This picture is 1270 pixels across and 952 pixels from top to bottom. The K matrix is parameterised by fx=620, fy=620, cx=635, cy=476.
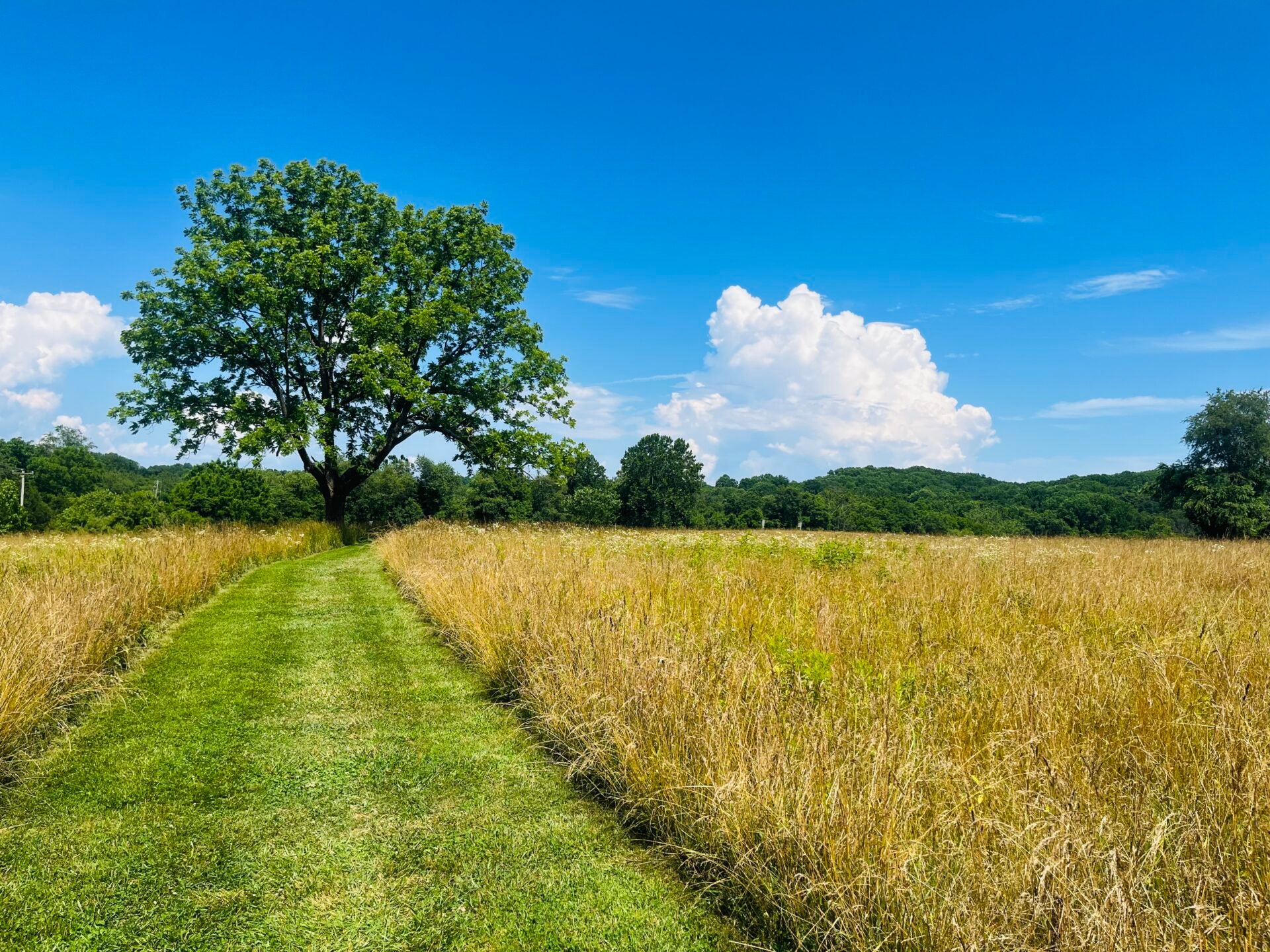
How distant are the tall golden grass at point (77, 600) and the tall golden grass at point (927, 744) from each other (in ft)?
11.5

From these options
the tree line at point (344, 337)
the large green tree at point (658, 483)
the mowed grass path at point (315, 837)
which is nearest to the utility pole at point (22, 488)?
the tree line at point (344, 337)

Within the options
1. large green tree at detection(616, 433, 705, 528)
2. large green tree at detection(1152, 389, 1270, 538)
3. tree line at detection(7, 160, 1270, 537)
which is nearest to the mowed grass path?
tree line at detection(7, 160, 1270, 537)

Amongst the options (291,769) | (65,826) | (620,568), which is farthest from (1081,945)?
(620,568)

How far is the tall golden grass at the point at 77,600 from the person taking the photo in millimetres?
4750

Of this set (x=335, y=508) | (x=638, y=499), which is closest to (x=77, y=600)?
(x=335, y=508)

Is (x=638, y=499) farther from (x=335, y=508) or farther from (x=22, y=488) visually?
(x=22, y=488)

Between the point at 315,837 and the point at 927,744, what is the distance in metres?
3.51

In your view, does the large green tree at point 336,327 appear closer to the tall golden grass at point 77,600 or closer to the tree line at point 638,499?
the tall golden grass at point 77,600

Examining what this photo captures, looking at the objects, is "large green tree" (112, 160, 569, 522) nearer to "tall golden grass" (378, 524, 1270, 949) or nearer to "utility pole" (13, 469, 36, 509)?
"tall golden grass" (378, 524, 1270, 949)

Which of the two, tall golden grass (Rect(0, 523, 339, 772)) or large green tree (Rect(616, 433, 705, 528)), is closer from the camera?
tall golden grass (Rect(0, 523, 339, 772))

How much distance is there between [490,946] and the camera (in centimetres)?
271

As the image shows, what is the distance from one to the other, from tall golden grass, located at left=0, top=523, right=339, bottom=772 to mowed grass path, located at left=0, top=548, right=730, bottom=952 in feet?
1.24

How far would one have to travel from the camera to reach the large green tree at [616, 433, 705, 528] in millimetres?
64188

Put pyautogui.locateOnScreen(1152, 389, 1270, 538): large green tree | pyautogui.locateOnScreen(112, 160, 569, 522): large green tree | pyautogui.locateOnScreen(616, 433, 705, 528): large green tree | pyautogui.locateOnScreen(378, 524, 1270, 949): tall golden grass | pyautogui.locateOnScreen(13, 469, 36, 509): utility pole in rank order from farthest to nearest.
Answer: pyautogui.locateOnScreen(616, 433, 705, 528): large green tree → pyautogui.locateOnScreen(13, 469, 36, 509): utility pole → pyautogui.locateOnScreen(1152, 389, 1270, 538): large green tree → pyautogui.locateOnScreen(112, 160, 569, 522): large green tree → pyautogui.locateOnScreen(378, 524, 1270, 949): tall golden grass
